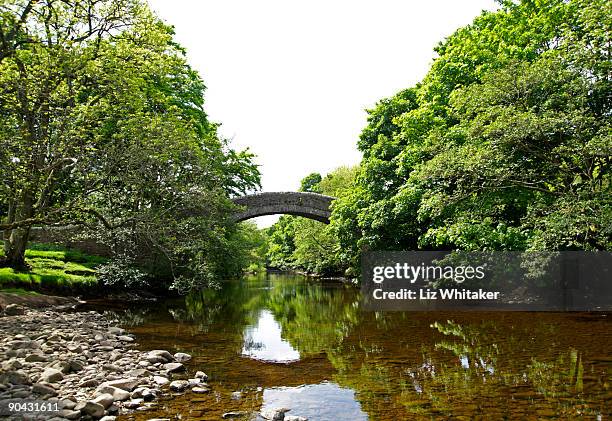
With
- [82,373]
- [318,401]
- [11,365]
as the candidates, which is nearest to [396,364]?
[318,401]

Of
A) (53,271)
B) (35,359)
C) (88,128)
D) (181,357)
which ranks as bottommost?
(181,357)

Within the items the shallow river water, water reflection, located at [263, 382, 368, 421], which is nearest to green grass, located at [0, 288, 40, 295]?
the shallow river water

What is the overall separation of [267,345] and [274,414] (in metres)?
5.37

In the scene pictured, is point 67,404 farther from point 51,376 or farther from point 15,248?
point 15,248

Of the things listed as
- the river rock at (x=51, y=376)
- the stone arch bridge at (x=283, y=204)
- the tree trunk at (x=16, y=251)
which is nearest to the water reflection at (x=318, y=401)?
the river rock at (x=51, y=376)

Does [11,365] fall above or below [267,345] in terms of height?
above

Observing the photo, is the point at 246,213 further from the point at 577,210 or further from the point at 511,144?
the point at 577,210

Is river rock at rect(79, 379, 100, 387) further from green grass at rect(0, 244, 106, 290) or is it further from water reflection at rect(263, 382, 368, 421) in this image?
green grass at rect(0, 244, 106, 290)

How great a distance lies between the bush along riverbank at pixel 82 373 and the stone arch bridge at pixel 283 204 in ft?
64.5

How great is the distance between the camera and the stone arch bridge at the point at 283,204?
30.8 m

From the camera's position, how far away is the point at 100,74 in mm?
12078

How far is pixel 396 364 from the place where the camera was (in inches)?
351

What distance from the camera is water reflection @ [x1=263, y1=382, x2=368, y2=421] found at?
624 cm

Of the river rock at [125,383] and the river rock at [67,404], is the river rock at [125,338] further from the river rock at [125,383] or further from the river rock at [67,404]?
the river rock at [67,404]
